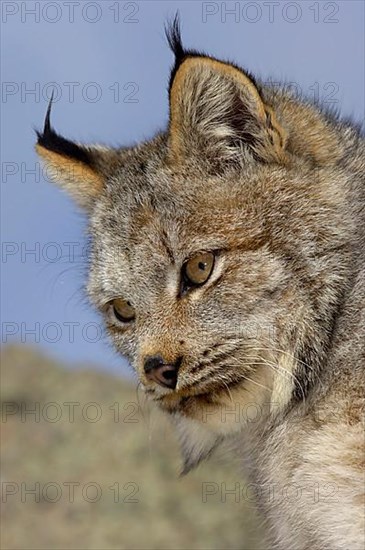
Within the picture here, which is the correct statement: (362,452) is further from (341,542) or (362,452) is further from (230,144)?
(230,144)

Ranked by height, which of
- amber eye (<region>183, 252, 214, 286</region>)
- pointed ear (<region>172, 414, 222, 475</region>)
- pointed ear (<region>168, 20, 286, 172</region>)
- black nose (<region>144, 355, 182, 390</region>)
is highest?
pointed ear (<region>168, 20, 286, 172</region>)

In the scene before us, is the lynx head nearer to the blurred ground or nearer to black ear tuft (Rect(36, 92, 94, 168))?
black ear tuft (Rect(36, 92, 94, 168))

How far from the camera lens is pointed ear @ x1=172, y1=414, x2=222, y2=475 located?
521cm

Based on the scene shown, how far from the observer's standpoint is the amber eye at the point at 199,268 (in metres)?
4.62

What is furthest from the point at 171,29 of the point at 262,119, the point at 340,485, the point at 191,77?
the point at 340,485

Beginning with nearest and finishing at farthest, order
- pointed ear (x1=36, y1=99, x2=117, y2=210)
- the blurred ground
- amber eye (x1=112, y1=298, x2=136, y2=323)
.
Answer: amber eye (x1=112, y1=298, x2=136, y2=323) → pointed ear (x1=36, y1=99, x2=117, y2=210) → the blurred ground

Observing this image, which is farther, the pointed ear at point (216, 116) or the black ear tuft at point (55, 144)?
the black ear tuft at point (55, 144)

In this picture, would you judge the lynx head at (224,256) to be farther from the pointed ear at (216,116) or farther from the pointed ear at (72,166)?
the pointed ear at (72,166)

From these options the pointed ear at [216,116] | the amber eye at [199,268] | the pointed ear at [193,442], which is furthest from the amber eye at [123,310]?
the pointed ear at [216,116]

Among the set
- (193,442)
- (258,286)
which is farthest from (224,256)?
(193,442)

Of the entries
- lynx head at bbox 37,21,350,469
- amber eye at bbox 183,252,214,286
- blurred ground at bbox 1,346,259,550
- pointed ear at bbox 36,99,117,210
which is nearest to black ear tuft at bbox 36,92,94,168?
pointed ear at bbox 36,99,117,210

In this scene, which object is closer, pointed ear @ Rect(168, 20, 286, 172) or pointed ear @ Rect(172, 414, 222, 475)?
pointed ear @ Rect(168, 20, 286, 172)

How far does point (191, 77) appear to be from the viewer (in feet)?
15.2

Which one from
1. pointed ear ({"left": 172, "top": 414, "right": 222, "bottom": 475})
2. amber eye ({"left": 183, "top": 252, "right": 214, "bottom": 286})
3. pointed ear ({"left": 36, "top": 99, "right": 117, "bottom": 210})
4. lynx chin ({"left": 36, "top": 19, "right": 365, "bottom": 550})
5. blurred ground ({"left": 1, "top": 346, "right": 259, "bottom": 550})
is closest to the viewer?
lynx chin ({"left": 36, "top": 19, "right": 365, "bottom": 550})
